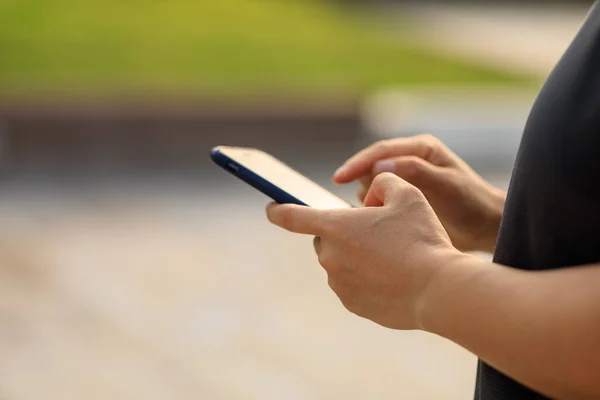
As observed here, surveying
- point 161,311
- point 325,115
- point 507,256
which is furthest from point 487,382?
point 325,115

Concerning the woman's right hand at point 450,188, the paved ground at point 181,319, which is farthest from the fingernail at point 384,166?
the paved ground at point 181,319

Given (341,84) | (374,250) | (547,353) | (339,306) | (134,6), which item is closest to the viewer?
(547,353)

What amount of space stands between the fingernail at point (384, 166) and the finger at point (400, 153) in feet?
0.06

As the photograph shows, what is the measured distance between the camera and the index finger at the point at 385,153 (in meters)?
1.46

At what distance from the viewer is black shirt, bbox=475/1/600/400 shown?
92 cm

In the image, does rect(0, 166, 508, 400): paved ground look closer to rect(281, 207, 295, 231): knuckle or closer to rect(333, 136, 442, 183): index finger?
rect(333, 136, 442, 183): index finger

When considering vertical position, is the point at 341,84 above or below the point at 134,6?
below

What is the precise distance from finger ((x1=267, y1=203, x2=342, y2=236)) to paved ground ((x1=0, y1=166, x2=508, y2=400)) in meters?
2.19

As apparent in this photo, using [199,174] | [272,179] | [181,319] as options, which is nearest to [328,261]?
[272,179]

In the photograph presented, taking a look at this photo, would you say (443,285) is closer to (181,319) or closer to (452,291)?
(452,291)

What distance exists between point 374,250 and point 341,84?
21.3 feet

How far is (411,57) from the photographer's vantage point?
30.9 ft

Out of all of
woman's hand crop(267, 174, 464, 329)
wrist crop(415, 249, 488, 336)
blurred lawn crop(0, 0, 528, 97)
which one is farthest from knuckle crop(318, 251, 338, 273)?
blurred lawn crop(0, 0, 528, 97)

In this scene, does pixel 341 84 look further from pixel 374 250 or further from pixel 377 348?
pixel 374 250
